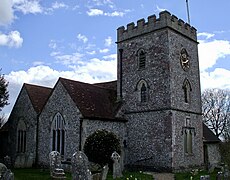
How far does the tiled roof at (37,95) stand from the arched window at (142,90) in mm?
7955

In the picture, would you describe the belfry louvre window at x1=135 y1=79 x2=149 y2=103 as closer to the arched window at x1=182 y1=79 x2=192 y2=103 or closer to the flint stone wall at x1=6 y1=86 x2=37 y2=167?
the arched window at x1=182 y1=79 x2=192 y2=103

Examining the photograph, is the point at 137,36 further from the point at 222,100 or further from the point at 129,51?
the point at 222,100

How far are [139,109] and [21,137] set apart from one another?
10.5m

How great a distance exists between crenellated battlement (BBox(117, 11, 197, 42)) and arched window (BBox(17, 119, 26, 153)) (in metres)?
11.1

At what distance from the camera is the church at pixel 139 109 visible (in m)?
22.3

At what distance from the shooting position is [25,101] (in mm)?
27250

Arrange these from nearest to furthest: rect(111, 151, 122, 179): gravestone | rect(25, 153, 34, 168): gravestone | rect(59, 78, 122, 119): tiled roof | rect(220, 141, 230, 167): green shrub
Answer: rect(111, 151, 122, 179): gravestone < rect(220, 141, 230, 167): green shrub < rect(59, 78, 122, 119): tiled roof < rect(25, 153, 34, 168): gravestone

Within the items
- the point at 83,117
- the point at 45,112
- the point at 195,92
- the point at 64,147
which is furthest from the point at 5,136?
the point at 195,92

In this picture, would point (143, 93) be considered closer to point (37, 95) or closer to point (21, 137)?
point (37, 95)

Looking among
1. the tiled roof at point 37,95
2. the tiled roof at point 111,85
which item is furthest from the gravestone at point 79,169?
the tiled roof at point 111,85

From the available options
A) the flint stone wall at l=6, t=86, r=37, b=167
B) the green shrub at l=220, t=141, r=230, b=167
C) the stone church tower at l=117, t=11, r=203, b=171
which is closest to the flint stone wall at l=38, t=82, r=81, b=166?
the flint stone wall at l=6, t=86, r=37, b=167

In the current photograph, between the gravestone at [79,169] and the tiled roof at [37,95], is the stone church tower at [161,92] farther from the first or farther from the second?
the gravestone at [79,169]

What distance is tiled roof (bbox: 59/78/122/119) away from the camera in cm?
2245

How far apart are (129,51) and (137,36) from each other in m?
1.41
